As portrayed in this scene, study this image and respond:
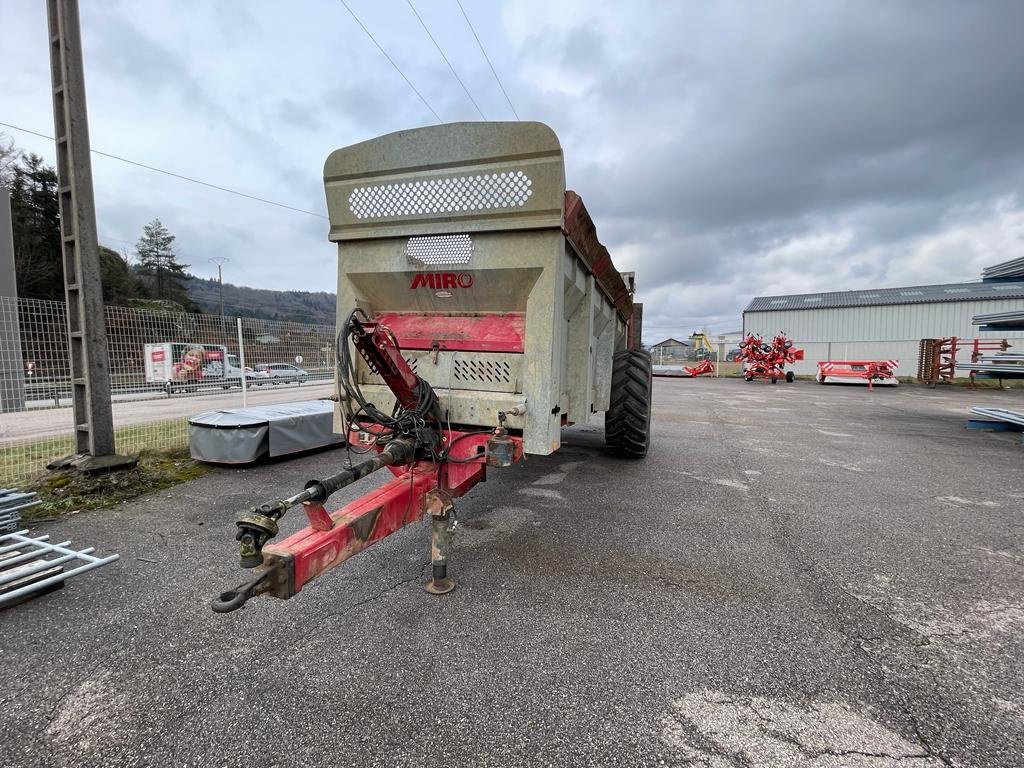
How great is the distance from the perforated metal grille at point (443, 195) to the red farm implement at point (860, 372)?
2161 centimetres

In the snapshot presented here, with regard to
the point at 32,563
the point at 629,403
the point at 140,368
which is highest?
the point at 140,368

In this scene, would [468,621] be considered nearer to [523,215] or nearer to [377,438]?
[377,438]

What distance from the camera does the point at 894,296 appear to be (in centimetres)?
3800

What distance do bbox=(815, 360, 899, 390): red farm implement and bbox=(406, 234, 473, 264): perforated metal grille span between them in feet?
71.0

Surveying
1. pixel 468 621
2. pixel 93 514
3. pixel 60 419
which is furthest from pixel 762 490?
pixel 60 419

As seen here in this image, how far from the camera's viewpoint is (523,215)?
2781 millimetres

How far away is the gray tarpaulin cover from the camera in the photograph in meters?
5.25

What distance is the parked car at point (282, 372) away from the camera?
9.99m

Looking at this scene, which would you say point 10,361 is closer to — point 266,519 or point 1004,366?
point 266,519

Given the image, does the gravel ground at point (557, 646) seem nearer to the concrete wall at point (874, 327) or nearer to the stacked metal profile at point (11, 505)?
the stacked metal profile at point (11, 505)

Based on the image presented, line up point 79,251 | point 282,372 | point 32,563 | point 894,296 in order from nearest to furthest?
point 32,563 < point 79,251 < point 282,372 < point 894,296

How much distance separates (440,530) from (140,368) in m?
6.64

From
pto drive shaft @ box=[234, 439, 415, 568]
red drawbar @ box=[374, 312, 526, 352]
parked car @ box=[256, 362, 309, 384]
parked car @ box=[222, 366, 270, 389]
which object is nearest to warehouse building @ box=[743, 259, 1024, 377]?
parked car @ box=[256, 362, 309, 384]

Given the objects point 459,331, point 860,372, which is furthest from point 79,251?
point 860,372
